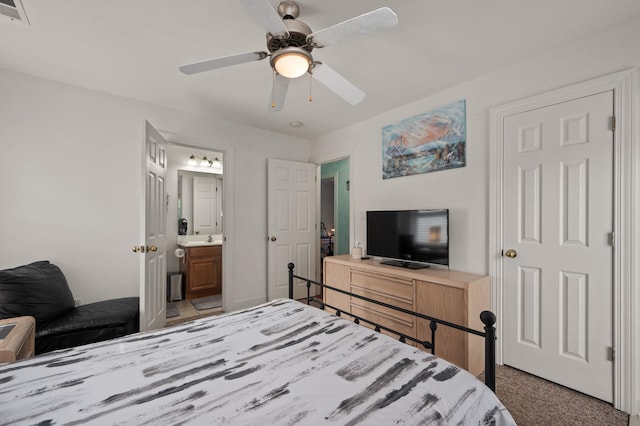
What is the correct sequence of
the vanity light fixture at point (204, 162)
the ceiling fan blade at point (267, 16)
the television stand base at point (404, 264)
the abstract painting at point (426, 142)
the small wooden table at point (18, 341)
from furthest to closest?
the vanity light fixture at point (204, 162), the television stand base at point (404, 264), the abstract painting at point (426, 142), the small wooden table at point (18, 341), the ceiling fan blade at point (267, 16)

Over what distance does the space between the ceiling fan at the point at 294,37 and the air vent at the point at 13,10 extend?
1.08 meters

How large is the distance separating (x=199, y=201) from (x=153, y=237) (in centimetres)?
237

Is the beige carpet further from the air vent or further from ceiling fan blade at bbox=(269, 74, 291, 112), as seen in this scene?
the air vent

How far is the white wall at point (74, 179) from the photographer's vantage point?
250cm

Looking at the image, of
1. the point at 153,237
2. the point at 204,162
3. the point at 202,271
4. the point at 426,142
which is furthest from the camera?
the point at 204,162

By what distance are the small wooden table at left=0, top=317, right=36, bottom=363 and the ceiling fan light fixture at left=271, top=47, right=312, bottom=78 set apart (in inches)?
77.8

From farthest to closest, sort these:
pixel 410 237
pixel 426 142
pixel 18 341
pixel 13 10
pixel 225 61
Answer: pixel 426 142 < pixel 410 237 < pixel 13 10 < pixel 225 61 < pixel 18 341

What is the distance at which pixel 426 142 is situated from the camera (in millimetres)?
2969

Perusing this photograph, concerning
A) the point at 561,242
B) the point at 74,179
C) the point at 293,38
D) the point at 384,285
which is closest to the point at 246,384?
the point at 293,38

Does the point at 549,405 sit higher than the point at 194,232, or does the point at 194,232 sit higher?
the point at 194,232

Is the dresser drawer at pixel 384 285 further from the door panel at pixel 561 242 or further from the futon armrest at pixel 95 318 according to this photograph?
the futon armrest at pixel 95 318

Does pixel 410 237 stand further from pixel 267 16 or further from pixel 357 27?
A: pixel 267 16

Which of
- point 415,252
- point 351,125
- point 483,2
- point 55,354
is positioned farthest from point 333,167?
point 55,354


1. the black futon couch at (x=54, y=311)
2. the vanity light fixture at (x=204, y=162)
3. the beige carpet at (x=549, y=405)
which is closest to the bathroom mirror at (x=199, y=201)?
the vanity light fixture at (x=204, y=162)
